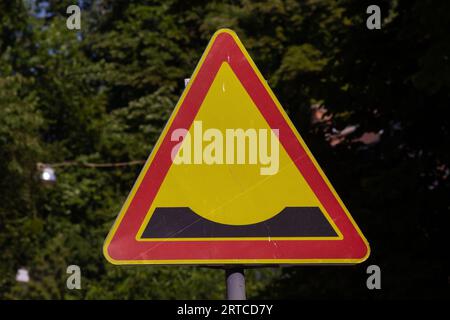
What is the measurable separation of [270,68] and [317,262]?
18419 millimetres

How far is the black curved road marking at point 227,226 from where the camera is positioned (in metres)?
4.33

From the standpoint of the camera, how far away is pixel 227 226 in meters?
4.33

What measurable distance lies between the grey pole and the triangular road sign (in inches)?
1.6

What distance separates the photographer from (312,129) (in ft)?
48.9

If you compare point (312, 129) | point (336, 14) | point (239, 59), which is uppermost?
point (336, 14)

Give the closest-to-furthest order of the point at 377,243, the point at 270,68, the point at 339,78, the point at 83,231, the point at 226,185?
the point at 226,185
the point at 377,243
the point at 339,78
the point at 270,68
the point at 83,231

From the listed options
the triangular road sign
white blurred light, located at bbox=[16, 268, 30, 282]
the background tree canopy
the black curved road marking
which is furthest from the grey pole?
white blurred light, located at bbox=[16, 268, 30, 282]

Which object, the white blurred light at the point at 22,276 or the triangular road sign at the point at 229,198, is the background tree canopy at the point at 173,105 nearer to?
the white blurred light at the point at 22,276

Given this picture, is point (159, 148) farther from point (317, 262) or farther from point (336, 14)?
point (336, 14)

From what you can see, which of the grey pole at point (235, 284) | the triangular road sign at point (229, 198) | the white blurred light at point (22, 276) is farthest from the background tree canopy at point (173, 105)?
the grey pole at point (235, 284)

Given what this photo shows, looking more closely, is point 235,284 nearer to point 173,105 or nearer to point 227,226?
point 227,226

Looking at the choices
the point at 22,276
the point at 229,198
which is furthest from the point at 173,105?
the point at 229,198
